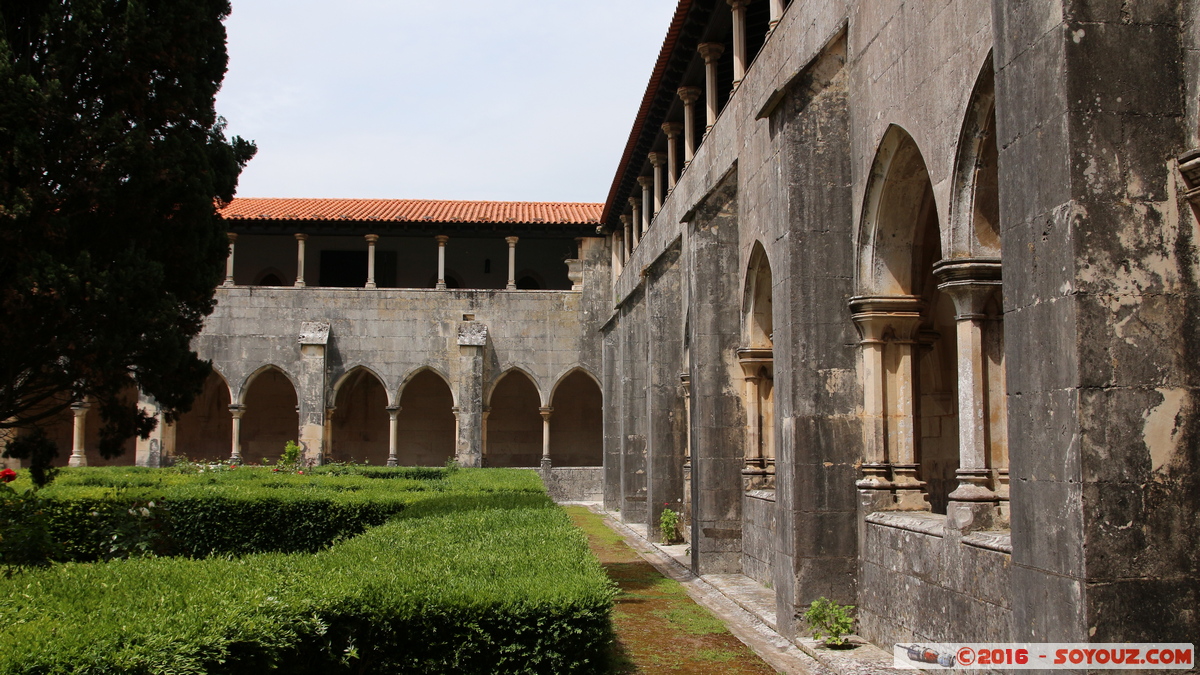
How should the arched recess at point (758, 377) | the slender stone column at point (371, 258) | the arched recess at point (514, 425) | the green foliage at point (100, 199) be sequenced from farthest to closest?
the arched recess at point (514, 425) → the slender stone column at point (371, 258) → the arched recess at point (758, 377) → the green foliage at point (100, 199)

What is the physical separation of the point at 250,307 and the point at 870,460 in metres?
20.8

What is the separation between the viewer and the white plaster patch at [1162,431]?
408 cm

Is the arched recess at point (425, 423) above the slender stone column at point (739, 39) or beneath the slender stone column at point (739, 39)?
beneath

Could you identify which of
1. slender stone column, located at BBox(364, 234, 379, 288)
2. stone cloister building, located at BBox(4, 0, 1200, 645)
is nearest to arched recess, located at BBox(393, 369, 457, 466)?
slender stone column, located at BBox(364, 234, 379, 288)

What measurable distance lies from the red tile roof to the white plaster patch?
22.9 meters

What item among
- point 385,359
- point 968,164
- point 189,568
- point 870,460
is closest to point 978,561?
point 870,460

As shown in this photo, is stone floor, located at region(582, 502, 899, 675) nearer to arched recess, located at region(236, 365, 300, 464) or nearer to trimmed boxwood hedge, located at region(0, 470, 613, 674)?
trimmed boxwood hedge, located at region(0, 470, 613, 674)

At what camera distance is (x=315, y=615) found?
5051mm

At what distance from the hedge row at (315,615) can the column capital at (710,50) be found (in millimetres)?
9361

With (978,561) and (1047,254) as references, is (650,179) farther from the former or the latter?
(1047,254)

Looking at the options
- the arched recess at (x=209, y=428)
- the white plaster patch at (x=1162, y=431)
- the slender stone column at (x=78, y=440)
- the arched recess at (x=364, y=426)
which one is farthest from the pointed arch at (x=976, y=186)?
the arched recess at (x=209, y=428)

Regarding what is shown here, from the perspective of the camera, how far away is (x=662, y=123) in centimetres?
1797

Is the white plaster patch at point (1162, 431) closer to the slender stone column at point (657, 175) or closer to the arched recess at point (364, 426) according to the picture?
the slender stone column at point (657, 175)

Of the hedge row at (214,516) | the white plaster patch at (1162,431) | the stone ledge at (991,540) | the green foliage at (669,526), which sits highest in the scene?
the white plaster patch at (1162,431)
